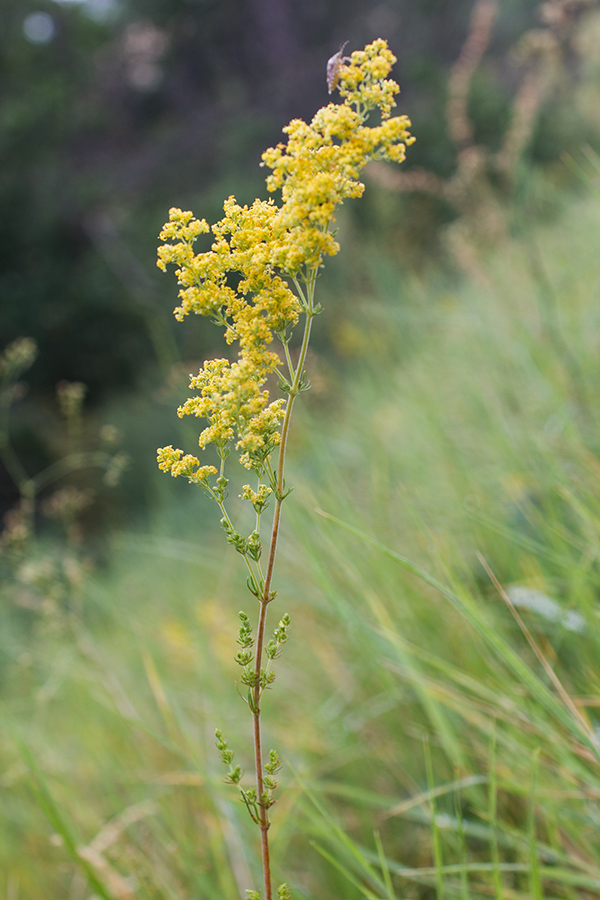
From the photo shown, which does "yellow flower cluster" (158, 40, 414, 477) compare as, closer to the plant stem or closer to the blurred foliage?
the plant stem

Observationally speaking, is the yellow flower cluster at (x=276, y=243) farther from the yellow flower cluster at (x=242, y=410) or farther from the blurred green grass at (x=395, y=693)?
the blurred green grass at (x=395, y=693)

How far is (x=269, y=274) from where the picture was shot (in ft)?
2.21

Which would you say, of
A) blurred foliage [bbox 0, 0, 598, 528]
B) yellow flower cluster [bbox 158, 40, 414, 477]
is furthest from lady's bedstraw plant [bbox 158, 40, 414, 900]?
blurred foliage [bbox 0, 0, 598, 528]

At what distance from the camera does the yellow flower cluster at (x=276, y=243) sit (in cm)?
62

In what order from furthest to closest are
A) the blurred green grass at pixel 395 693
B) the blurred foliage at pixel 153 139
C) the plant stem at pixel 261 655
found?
the blurred foliage at pixel 153 139 → the blurred green grass at pixel 395 693 → the plant stem at pixel 261 655

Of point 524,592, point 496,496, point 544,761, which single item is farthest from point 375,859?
point 496,496

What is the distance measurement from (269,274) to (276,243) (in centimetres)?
3

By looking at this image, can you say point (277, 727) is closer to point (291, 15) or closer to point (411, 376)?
point (411, 376)

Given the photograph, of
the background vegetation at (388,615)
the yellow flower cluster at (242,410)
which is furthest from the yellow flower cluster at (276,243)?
the background vegetation at (388,615)

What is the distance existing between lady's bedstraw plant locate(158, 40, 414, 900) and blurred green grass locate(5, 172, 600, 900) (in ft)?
0.58

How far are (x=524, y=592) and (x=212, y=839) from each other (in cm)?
88

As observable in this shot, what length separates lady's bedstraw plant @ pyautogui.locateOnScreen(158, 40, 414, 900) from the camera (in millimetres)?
622

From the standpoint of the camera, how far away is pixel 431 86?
9.66 meters

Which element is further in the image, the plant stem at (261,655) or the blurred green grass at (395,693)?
the blurred green grass at (395,693)
